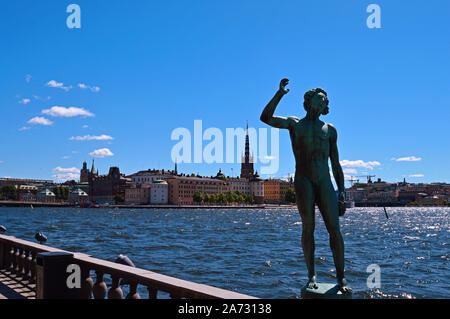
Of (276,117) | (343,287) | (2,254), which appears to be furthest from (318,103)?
(2,254)

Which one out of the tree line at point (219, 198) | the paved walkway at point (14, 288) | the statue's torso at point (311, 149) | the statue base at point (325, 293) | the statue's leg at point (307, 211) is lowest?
the tree line at point (219, 198)

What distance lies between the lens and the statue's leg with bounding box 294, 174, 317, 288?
207 inches

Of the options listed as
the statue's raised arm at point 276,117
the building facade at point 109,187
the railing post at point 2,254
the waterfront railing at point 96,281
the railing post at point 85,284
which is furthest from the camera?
the building facade at point 109,187

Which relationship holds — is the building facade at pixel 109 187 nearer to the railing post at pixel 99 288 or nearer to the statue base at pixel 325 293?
the railing post at pixel 99 288

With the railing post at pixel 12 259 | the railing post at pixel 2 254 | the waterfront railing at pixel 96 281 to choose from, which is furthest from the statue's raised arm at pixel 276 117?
the railing post at pixel 2 254

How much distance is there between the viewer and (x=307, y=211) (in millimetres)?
5324

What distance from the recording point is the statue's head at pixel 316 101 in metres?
5.50

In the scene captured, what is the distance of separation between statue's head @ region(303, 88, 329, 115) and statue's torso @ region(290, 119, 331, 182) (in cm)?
18

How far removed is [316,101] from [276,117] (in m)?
0.49

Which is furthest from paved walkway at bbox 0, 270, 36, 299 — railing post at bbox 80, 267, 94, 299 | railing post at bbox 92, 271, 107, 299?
railing post at bbox 92, 271, 107, 299

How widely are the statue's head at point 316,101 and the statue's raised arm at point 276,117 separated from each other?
0.89ft

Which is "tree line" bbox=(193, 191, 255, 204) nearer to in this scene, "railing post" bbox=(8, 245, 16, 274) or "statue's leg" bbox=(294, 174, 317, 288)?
"railing post" bbox=(8, 245, 16, 274)
